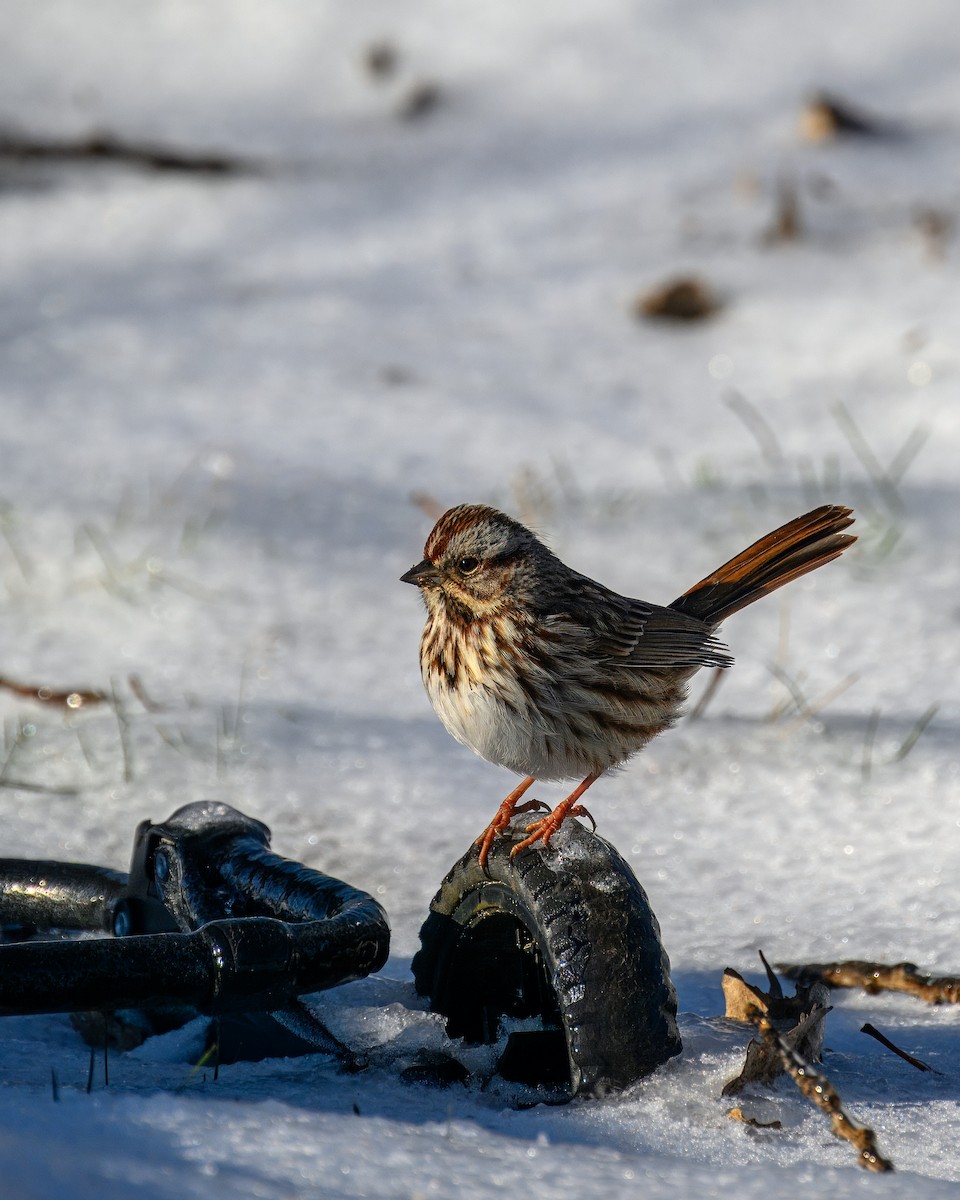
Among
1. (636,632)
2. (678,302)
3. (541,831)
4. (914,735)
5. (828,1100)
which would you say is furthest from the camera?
(678,302)

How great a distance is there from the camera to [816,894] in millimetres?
3062

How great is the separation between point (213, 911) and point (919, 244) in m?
5.06

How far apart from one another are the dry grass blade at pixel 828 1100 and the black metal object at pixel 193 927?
2.05 feet

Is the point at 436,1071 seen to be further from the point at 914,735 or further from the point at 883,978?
the point at 914,735

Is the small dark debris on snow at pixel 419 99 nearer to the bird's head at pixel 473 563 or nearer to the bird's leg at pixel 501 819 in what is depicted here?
the bird's head at pixel 473 563

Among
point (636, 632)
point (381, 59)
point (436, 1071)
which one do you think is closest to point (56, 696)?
point (636, 632)

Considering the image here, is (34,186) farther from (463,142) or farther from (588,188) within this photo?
(588,188)

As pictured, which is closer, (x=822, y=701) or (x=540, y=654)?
(x=540, y=654)

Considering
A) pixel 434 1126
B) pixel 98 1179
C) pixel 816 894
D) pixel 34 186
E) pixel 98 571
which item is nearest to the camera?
pixel 98 1179

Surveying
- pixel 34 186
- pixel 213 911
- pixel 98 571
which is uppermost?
pixel 34 186

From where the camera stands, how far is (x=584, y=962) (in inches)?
88.3

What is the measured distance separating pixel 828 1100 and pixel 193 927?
3.61ft

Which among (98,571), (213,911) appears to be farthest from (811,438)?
(213,911)

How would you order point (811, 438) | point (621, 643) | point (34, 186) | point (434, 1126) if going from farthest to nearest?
1. point (34, 186)
2. point (811, 438)
3. point (621, 643)
4. point (434, 1126)
